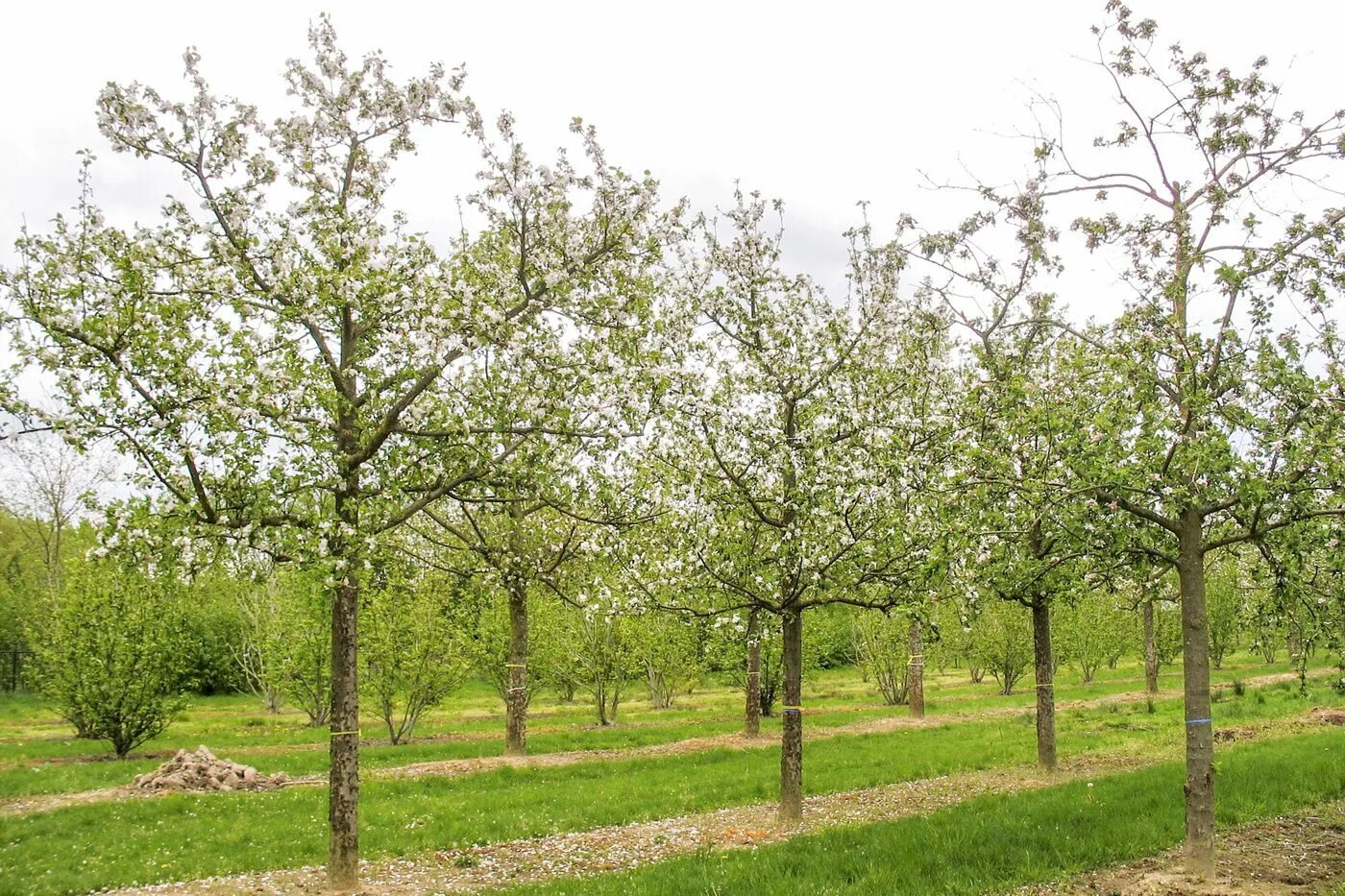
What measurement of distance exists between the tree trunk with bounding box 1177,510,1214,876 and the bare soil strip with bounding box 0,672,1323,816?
15269mm

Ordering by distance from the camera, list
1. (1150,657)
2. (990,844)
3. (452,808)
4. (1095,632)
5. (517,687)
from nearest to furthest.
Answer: (990,844), (452,808), (517,687), (1150,657), (1095,632)

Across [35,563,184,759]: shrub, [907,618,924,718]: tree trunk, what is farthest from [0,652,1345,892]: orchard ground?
[907,618,924,718]: tree trunk

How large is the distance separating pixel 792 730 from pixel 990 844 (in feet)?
13.4

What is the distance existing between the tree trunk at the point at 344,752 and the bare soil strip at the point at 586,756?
899 centimetres

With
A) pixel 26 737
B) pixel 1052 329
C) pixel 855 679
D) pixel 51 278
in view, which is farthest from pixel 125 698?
pixel 855 679

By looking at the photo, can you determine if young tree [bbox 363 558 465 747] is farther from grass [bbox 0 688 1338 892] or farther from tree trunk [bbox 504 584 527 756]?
grass [bbox 0 688 1338 892]

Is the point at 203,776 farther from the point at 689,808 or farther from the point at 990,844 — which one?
the point at 990,844

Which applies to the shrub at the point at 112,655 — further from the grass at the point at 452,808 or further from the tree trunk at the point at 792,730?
the tree trunk at the point at 792,730

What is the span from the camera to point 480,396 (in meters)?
12.0

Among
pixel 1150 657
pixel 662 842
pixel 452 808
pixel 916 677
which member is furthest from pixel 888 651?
pixel 662 842

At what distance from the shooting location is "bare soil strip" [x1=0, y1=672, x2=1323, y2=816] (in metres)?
17.7

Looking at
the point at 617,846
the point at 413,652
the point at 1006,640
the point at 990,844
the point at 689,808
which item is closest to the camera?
the point at 990,844

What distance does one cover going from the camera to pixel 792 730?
48.5 ft

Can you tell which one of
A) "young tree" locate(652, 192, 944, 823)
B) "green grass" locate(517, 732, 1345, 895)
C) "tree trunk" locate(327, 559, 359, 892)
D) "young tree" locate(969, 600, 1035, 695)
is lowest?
"young tree" locate(969, 600, 1035, 695)
